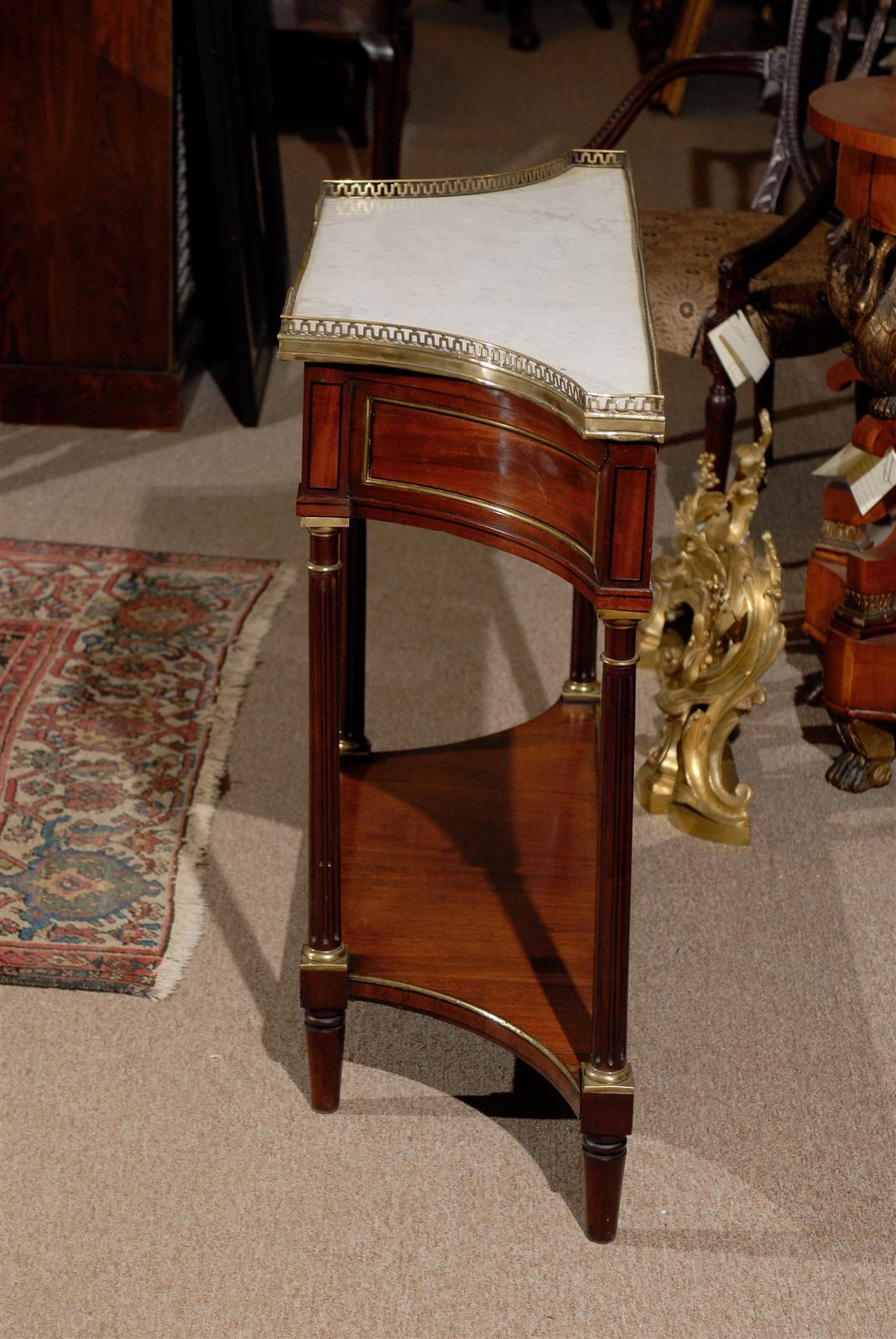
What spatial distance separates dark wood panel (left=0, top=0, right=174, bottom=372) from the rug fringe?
0.85 metres

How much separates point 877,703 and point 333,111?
13.3ft

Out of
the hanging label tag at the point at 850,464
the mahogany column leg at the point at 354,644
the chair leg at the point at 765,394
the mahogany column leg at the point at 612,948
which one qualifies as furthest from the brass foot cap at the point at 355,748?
the chair leg at the point at 765,394

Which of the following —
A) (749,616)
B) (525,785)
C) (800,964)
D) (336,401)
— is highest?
(336,401)

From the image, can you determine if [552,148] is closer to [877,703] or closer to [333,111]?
[333,111]

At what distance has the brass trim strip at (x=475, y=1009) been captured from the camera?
1632mm

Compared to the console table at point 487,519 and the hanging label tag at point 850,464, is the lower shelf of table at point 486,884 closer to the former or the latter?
the console table at point 487,519

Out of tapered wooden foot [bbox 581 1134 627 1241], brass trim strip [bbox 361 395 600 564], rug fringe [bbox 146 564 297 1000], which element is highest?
brass trim strip [bbox 361 395 600 564]

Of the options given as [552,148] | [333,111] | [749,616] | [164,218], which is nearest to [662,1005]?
[749,616]

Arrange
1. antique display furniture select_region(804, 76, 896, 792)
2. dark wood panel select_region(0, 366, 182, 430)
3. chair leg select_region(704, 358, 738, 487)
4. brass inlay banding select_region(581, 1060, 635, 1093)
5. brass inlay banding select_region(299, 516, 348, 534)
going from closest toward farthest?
1. brass inlay banding select_region(299, 516, 348, 534)
2. brass inlay banding select_region(581, 1060, 635, 1093)
3. antique display furniture select_region(804, 76, 896, 792)
4. chair leg select_region(704, 358, 738, 487)
5. dark wood panel select_region(0, 366, 182, 430)

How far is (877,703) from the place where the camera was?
235cm

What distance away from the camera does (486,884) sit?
1.90 metres

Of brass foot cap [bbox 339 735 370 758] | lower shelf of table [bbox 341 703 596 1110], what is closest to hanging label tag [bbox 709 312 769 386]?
lower shelf of table [bbox 341 703 596 1110]

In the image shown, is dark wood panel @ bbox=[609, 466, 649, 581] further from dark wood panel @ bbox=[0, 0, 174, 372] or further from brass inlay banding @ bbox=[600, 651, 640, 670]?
dark wood panel @ bbox=[0, 0, 174, 372]

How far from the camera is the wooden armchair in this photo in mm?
2703
